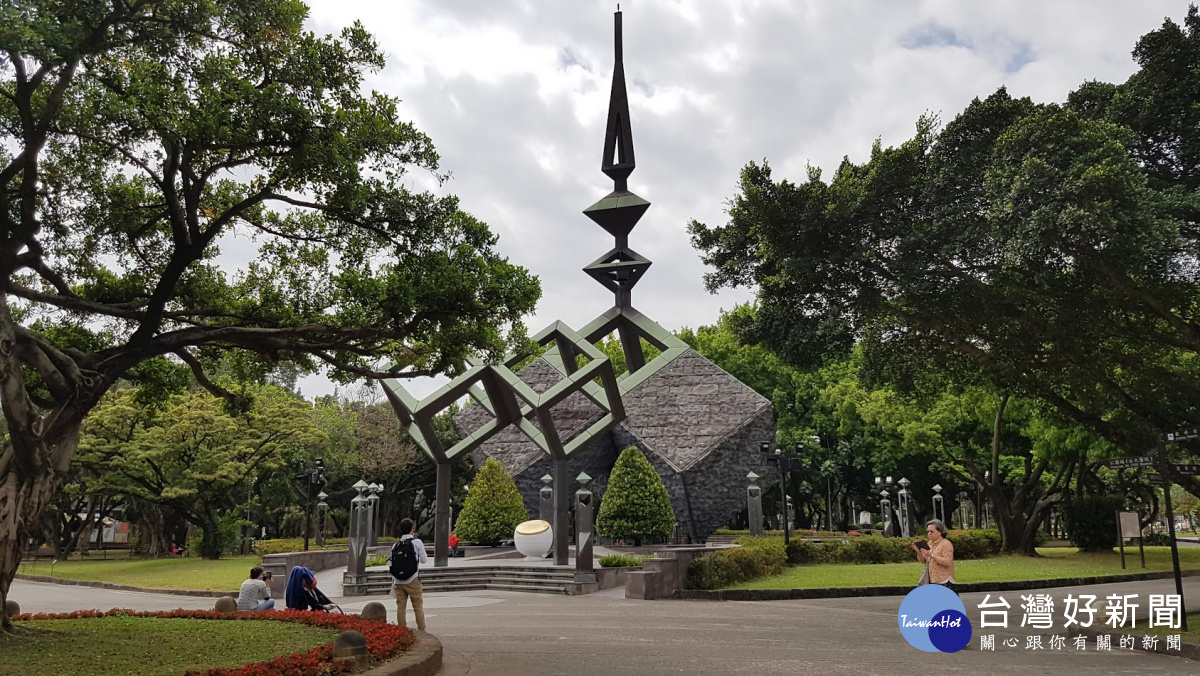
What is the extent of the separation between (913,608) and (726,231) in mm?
7842

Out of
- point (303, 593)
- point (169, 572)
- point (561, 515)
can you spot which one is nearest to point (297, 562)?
point (561, 515)

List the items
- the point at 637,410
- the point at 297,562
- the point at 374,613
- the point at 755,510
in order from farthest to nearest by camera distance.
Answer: the point at 637,410 < the point at 755,510 < the point at 297,562 < the point at 374,613

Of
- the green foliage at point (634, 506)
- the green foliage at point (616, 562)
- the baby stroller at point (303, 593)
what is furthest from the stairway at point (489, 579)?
the baby stroller at point (303, 593)

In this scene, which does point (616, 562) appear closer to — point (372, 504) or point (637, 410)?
point (372, 504)

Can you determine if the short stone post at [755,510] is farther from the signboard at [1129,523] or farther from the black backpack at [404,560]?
the black backpack at [404,560]

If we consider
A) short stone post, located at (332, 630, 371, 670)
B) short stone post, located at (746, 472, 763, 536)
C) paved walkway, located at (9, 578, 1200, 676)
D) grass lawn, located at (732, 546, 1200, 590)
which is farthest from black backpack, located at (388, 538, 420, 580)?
short stone post, located at (746, 472, 763, 536)

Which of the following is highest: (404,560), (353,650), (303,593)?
(404,560)

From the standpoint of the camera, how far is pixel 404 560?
10070mm

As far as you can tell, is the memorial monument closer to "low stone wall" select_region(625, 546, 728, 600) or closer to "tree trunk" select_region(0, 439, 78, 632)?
"low stone wall" select_region(625, 546, 728, 600)

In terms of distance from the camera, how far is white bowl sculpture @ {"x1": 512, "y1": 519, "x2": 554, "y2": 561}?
23.5m

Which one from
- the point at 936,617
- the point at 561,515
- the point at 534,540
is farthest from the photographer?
the point at 534,540

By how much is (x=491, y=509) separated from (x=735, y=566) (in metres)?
12.8

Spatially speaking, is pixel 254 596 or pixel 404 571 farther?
pixel 254 596

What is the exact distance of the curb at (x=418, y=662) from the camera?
673cm
